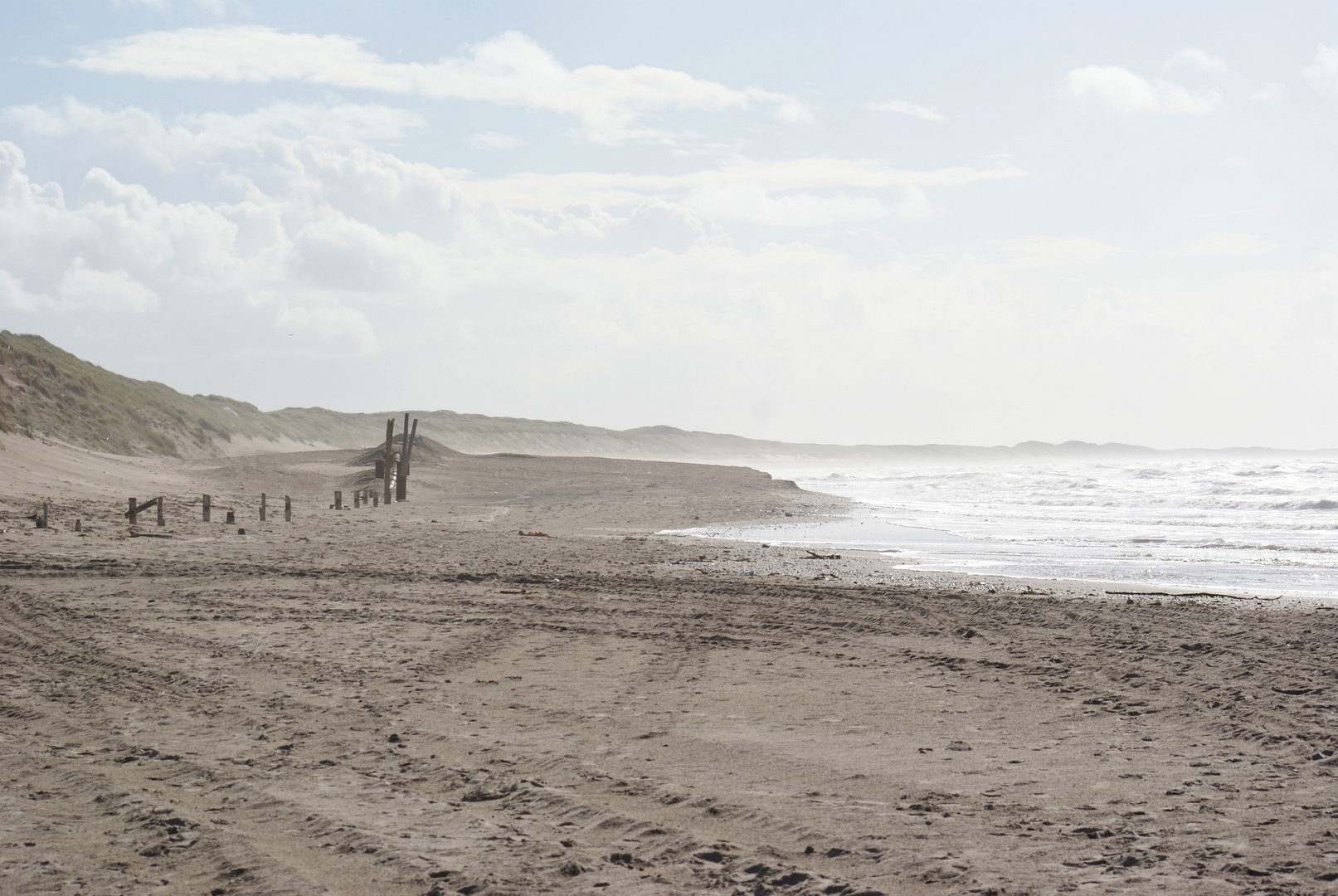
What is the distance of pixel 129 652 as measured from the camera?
827 cm

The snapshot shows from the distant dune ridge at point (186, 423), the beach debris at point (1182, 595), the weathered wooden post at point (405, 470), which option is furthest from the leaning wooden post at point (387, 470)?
the beach debris at point (1182, 595)

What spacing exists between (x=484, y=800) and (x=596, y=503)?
92.6 feet

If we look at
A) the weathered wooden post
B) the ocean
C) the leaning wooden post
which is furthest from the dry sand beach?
the weathered wooden post

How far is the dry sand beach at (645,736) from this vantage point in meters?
4.12

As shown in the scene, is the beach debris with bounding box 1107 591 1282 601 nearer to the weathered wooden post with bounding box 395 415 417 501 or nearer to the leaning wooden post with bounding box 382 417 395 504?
the leaning wooden post with bounding box 382 417 395 504

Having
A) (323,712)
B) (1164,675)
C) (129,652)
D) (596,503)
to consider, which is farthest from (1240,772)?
(596,503)

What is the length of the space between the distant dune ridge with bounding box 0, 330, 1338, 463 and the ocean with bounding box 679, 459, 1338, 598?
28.2m

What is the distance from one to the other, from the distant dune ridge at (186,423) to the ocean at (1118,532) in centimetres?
2823

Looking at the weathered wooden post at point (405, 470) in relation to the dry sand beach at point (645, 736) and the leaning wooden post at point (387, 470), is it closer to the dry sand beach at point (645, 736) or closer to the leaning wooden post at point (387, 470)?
the leaning wooden post at point (387, 470)

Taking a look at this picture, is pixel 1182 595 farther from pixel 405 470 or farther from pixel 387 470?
pixel 405 470

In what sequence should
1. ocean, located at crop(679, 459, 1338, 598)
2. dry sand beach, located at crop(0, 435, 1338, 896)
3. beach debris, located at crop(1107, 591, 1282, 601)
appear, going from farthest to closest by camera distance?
ocean, located at crop(679, 459, 1338, 598) → beach debris, located at crop(1107, 591, 1282, 601) → dry sand beach, located at crop(0, 435, 1338, 896)

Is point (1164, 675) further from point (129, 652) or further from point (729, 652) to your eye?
point (129, 652)

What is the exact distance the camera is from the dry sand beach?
13.5 ft

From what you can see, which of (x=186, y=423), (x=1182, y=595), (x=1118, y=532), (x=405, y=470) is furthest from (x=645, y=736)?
(x=186, y=423)
